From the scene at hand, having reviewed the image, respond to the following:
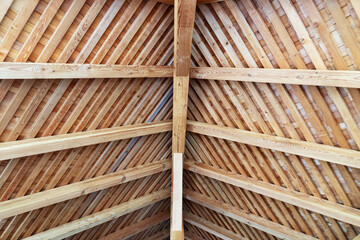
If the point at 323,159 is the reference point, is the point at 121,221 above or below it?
below

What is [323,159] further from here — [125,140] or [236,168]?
[125,140]

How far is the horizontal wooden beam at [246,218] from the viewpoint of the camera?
3947mm

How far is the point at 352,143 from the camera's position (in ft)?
9.36

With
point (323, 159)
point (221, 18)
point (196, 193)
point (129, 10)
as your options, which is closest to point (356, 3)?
point (221, 18)

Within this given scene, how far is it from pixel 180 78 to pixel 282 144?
1622 mm

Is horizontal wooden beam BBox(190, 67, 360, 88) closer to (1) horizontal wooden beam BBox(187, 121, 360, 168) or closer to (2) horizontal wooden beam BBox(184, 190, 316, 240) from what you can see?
(1) horizontal wooden beam BBox(187, 121, 360, 168)

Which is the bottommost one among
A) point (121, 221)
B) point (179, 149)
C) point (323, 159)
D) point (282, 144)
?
point (121, 221)

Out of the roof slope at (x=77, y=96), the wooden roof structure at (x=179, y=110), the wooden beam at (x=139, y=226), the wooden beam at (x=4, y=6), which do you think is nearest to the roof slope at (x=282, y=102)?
the wooden roof structure at (x=179, y=110)

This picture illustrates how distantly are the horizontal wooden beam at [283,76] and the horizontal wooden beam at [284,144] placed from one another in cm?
82

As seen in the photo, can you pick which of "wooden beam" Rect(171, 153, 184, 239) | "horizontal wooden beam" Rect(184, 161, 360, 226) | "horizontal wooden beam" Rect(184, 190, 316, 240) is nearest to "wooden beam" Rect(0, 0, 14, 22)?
"wooden beam" Rect(171, 153, 184, 239)

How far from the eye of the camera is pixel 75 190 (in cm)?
355

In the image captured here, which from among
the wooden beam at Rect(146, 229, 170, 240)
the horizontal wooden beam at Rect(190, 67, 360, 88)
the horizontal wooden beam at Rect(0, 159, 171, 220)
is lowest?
the wooden beam at Rect(146, 229, 170, 240)

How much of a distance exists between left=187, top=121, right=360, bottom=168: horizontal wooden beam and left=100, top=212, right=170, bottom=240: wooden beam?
2.45 m

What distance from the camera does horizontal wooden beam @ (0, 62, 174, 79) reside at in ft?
7.93
